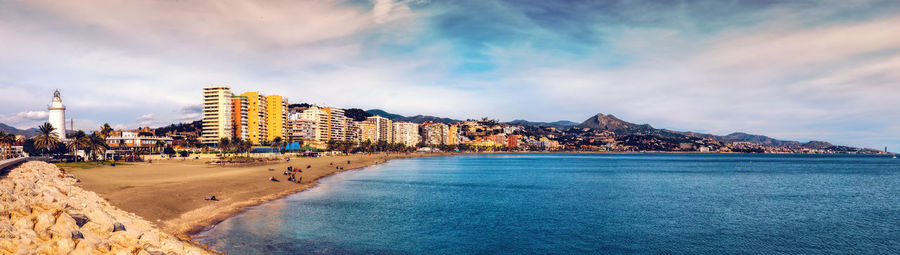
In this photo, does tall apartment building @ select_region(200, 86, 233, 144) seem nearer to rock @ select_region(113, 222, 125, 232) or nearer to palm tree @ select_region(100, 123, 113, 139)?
palm tree @ select_region(100, 123, 113, 139)

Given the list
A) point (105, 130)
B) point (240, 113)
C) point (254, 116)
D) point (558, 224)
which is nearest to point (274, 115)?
point (254, 116)

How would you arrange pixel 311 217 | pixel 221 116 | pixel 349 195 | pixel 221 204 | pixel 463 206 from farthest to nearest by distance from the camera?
pixel 221 116
pixel 349 195
pixel 463 206
pixel 221 204
pixel 311 217

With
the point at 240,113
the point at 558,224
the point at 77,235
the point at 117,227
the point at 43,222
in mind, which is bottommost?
the point at 558,224

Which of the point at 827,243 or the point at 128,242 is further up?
the point at 128,242

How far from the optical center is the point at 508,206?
135 feet

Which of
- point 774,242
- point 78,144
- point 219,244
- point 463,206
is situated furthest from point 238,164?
point 774,242

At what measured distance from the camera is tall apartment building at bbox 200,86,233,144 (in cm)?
16300

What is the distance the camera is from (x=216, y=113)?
164 m

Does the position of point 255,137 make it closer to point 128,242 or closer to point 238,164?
point 238,164

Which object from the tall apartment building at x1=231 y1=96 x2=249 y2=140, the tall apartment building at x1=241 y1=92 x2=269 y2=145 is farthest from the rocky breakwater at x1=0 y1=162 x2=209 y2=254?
the tall apartment building at x1=241 y1=92 x2=269 y2=145

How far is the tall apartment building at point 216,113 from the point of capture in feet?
535

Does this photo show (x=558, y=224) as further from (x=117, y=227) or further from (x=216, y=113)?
(x=216, y=113)

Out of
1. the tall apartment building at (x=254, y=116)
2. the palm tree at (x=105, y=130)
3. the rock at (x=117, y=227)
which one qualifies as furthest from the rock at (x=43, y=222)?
the tall apartment building at (x=254, y=116)

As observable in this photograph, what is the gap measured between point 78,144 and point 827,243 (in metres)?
101
